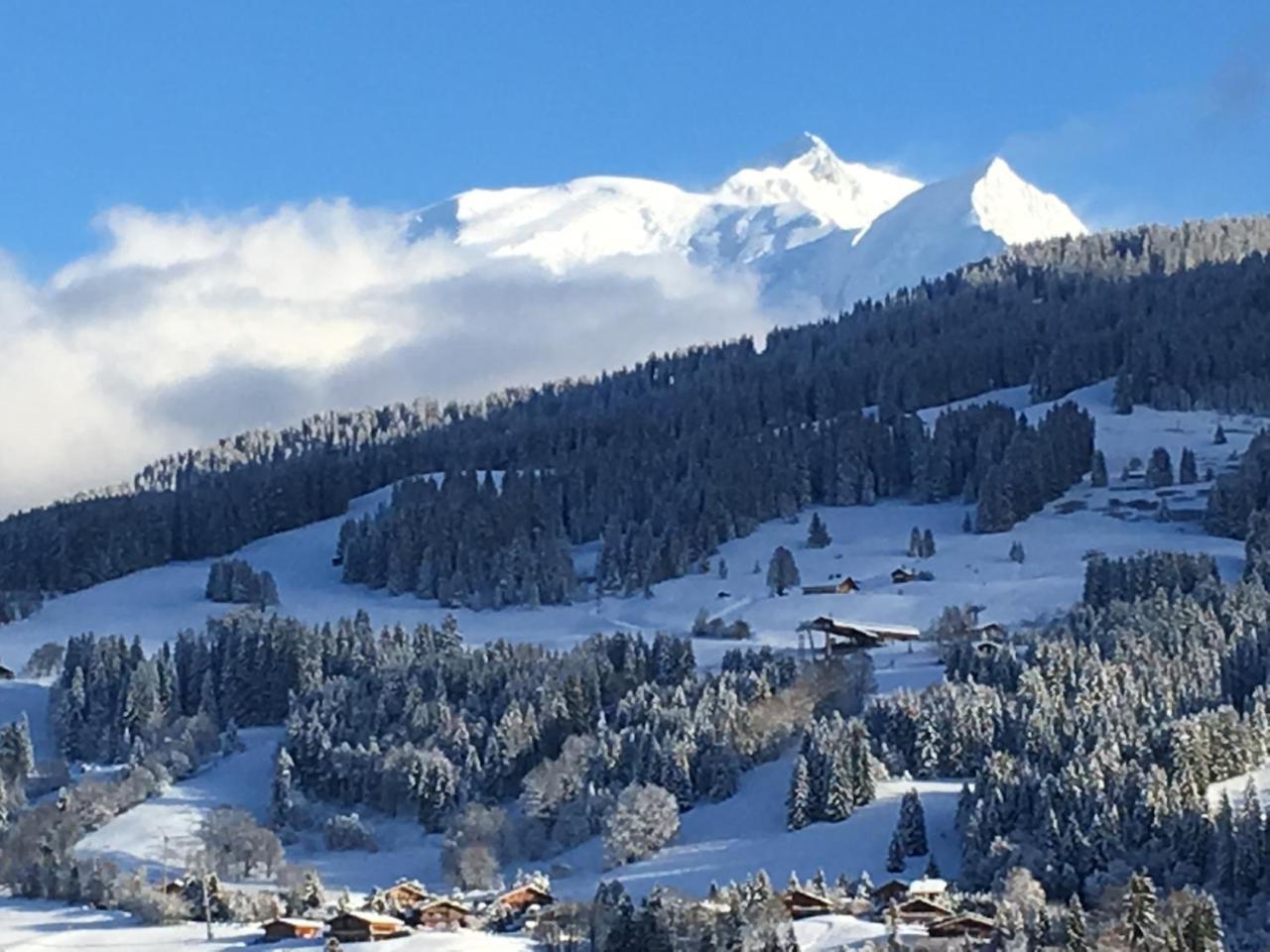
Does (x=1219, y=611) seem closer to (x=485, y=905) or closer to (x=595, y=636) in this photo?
A: (x=595, y=636)

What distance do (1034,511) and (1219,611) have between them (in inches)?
2431

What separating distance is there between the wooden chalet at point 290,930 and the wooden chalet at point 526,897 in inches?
375

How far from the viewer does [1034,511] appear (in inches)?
7293

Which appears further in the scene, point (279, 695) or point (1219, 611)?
point (279, 695)

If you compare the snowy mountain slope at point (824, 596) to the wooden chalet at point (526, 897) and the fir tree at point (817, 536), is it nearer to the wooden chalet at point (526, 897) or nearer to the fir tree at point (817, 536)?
the fir tree at point (817, 536)

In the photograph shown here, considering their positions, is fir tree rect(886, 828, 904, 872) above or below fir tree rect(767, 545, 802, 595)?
below

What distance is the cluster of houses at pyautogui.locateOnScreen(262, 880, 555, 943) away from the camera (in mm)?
86188

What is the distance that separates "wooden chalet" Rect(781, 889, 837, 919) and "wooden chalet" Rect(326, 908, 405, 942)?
15.9 m

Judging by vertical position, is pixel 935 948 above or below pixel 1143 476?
below

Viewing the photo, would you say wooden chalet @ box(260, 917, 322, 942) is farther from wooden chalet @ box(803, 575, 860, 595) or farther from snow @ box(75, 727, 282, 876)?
wooden chalet @ box(803, 575, 860, 595)

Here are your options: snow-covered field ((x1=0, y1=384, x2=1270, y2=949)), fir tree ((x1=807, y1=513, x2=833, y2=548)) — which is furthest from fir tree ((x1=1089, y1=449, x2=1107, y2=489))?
fir tree ((x1=807, y1=513, x2=833, y2=548))

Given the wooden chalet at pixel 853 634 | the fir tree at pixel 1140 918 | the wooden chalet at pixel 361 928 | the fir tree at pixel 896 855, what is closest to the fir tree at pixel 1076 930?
the fir tree at pixel 1140 918

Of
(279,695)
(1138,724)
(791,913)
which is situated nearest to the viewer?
(791,913)

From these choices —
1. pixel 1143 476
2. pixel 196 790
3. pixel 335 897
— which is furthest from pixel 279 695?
pixel 1143 476
